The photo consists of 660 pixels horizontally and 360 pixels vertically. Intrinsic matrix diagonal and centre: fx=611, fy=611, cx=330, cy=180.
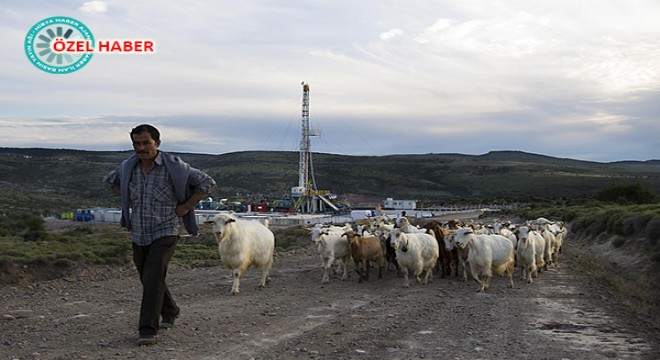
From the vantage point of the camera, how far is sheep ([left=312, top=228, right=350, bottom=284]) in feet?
49.3

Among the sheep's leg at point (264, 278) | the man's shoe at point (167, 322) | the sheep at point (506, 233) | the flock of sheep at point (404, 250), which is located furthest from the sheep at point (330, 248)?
the man's shoe at point (167, 322)

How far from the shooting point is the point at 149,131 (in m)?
7.52

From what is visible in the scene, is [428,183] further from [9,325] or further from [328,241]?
[9,325]

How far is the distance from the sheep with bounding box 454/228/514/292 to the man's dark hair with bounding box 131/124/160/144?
8.58 metres

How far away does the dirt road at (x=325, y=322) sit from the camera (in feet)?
24.9

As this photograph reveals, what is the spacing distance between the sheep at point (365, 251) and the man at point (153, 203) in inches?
302

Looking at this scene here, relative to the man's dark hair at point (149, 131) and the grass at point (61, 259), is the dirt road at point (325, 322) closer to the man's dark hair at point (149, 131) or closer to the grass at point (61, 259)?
the grass at point (61, 259)

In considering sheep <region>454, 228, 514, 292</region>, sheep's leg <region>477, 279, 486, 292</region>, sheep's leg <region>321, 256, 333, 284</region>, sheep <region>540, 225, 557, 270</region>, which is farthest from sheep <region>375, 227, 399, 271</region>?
sheep <region>540, 225, 557, 270</region>

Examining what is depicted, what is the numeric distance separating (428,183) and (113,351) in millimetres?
95222

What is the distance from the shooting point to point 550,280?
50.1 feet

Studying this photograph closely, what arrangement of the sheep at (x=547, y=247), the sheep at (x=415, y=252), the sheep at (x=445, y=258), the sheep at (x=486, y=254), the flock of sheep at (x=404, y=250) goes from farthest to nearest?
the sheep at (x=547, y=247)
the sheep at (x=445, y=258)
the sheep at (x=415, y=252)
the sheep at (x=486, y=254)
the flock of sheep at (x=404, y=250)

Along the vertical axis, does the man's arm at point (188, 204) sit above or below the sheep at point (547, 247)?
above

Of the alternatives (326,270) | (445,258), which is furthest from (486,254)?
(326,270)

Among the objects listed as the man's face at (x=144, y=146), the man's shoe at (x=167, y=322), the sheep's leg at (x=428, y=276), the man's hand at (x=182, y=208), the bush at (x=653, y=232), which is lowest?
the sheep's leg at (x=428, y=276)
